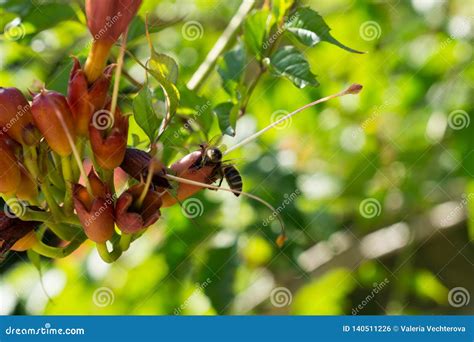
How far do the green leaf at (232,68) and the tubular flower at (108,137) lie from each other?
2.20ft

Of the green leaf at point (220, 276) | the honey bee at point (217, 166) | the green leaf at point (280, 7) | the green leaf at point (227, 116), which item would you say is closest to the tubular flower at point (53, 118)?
the honey bee at point (217, 166)

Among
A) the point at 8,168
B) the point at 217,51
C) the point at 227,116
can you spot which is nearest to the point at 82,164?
the point at 8,168

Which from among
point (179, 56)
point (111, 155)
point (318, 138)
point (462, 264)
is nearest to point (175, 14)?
point (179, 56)

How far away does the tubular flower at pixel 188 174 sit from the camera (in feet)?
6.13

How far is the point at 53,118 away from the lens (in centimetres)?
169

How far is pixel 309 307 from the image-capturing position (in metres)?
4.26

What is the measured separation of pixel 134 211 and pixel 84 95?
283mm

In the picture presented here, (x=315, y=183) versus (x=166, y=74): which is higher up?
(x=166, y=74)

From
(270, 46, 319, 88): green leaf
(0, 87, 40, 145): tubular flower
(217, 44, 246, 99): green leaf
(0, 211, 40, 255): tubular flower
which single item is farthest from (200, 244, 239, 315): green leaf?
(0, 87, 40, 145): tubular flower

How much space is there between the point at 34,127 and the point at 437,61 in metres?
2.43

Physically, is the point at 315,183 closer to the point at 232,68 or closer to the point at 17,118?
the point at 232,68

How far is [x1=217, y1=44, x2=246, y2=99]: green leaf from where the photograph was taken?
7.82 ft

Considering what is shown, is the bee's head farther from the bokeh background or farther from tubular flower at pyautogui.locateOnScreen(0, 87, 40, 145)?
the bokeh background

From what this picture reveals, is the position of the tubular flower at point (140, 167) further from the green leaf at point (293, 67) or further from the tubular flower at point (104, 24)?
the green leaf at point (293, 67)
